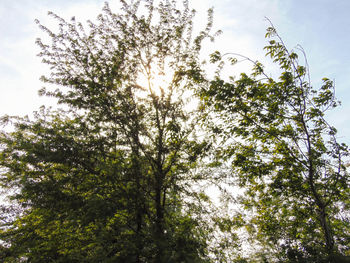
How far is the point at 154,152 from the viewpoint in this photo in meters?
8.66

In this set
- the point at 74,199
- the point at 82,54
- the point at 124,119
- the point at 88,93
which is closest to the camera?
the point at 74,199

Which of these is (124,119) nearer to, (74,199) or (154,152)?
(154,152)

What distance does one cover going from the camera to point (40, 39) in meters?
8.16

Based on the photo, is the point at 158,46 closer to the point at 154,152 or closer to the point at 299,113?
the point at 154,152

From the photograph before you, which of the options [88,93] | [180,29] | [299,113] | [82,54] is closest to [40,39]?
[82,54]

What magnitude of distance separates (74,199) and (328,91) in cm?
1073

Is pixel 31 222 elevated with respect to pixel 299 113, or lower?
lower

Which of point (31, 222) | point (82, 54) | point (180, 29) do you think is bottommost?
point (31, 222)

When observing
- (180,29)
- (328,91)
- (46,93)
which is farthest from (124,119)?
(328,91)

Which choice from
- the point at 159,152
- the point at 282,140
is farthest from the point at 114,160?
the point at 282,140

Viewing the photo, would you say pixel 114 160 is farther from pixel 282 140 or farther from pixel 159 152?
pixel 282 140

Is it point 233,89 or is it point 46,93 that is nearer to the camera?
point 46,93

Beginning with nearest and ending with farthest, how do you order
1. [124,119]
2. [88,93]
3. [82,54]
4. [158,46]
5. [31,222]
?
1. [88,93]
2. [124,119]
3. [82,54]
4. [158,46]
5. [31,222]

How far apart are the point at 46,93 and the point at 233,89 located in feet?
25.0
